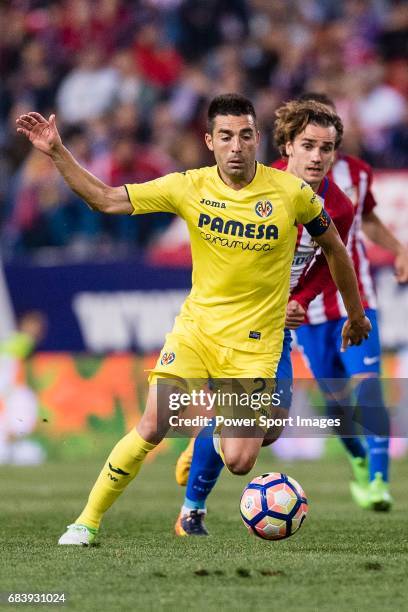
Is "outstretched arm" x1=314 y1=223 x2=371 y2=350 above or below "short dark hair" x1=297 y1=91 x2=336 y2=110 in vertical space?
below

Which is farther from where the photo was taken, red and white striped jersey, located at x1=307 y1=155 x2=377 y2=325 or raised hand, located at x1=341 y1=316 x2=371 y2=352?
red and white striped jersey, located at x1=307 y1=155 x2=377 y2=325

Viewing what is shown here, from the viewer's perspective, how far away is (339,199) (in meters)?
7.46

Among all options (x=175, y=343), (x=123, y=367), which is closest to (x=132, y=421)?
(x=123, y=367)

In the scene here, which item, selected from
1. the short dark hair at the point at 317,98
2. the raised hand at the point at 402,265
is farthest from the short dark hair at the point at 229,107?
the raised hand at the point at 402,265

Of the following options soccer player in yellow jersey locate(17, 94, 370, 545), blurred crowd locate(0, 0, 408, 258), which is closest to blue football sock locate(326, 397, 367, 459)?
soccer player in yellow jersey locate(17, 94, 370, 545)

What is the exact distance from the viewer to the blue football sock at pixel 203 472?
6.96 metres

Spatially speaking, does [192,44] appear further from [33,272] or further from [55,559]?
[55,559]

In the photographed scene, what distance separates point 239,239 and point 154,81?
31.3 feet

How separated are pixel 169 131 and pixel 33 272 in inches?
108

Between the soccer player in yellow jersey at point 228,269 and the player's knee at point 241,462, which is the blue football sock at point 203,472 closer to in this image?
the soccer player in yellow jersey at point 228,269

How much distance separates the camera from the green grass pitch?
4.78m

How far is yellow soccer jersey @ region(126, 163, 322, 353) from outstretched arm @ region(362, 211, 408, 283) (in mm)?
2323

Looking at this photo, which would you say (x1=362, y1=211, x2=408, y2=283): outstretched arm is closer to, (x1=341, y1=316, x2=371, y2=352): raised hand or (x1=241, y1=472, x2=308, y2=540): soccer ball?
(x1=341, y1=316, x2=371, y2=352): raised hand

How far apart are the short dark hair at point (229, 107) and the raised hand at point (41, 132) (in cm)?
85
